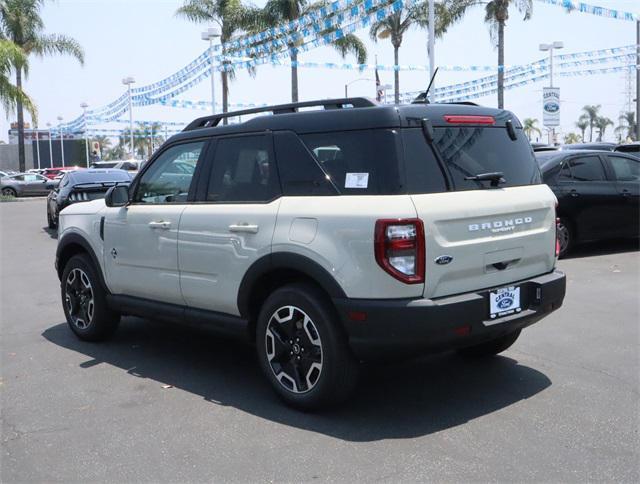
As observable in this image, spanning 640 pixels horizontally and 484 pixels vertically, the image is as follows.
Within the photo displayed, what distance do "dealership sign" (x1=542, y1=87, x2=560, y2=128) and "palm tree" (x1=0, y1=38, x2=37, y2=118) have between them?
775 inches

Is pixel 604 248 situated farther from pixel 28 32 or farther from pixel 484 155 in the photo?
pixel 28 32

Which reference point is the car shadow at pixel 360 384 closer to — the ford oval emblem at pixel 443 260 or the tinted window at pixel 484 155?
the ford oval emblem at pixel 443 260

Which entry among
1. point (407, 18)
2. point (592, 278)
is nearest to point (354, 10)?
point (592, 278)

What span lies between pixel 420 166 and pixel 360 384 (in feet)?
5.77

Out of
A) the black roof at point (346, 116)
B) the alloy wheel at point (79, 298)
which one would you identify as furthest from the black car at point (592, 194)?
the alloy wheel at point (79, 298)

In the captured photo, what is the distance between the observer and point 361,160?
4348mm

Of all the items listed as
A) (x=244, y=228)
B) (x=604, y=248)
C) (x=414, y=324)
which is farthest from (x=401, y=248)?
(x=604, y=248)

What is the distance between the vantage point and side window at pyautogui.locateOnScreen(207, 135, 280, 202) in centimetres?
488

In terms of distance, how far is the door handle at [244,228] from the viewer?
4.75 metres

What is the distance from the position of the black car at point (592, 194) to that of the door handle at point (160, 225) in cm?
692

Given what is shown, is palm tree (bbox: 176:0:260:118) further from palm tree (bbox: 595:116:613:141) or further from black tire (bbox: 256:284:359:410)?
palm tree (bbox: 595:116:613:141)

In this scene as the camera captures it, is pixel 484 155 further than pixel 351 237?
Yes

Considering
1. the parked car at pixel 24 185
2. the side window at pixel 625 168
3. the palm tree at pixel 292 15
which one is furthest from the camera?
the parked car at pixel 24 185

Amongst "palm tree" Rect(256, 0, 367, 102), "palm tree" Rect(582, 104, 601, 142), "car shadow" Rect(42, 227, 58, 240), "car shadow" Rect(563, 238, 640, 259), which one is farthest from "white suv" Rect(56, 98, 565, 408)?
"palm tree" Rect(582, 104, 601, 142)
